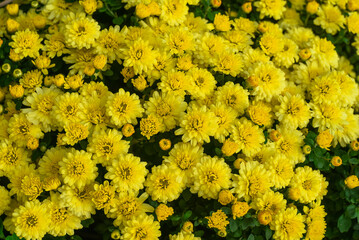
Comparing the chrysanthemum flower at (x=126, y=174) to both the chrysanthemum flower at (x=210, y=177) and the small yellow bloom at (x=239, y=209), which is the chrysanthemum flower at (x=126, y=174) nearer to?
the chrysanthemum flower at (x=210, y=177)

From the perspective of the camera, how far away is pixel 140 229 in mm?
1652

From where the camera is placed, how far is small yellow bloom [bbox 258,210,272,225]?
167cm

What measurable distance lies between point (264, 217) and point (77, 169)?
802 millimetres

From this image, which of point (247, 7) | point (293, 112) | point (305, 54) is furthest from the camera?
point (247, 7)

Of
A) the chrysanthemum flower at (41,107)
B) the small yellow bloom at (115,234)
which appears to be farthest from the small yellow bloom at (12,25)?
the small yellow bloom at (115,234)

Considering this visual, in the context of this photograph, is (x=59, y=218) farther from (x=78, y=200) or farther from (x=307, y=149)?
(x=307, y=149)

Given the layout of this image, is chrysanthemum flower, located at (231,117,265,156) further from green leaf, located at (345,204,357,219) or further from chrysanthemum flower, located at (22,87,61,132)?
chrysanthemum flower, located at (22,87,61,132)

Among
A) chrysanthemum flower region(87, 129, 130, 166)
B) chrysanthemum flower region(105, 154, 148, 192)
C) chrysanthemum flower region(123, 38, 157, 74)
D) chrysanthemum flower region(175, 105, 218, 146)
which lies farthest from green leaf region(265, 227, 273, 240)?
chrysanthemum flower region(123, 38, 157, 74)

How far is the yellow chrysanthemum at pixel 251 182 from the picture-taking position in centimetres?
173

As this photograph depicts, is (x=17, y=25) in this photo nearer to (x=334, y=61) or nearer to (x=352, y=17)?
(x=334, y=61)

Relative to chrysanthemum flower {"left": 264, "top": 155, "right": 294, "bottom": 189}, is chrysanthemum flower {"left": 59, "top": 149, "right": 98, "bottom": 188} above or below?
below

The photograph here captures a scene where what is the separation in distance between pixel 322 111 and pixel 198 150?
28.0 inches

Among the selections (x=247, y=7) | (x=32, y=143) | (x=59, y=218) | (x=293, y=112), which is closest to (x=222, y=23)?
(x=247, y=7)

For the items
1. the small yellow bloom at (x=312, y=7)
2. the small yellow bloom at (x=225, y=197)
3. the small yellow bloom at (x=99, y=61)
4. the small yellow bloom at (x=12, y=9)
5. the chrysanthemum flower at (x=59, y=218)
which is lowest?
the chrysanthemum flower at (x=59, y=218)
